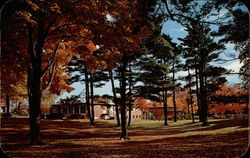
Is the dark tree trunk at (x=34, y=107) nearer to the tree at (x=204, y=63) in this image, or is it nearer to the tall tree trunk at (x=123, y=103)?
the tall tree trunk at (x=123, y=103)

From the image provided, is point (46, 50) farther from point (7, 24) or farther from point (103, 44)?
point (7, 24)

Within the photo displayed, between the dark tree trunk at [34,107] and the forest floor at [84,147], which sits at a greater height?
the dark tree trunk at [34,107]

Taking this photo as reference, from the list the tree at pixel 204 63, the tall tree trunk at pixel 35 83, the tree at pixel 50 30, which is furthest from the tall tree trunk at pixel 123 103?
the tall tree trunk at pixel 35 83

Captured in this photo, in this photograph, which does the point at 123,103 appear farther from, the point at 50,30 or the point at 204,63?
the point at 50,30

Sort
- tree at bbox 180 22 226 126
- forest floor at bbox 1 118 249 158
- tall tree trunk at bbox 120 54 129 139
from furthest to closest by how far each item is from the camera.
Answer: tall tree trunk at bbox 120 54 129 139 → tree at bbox 180 22 226 126 → forest floor at bbox 1 118 249 158

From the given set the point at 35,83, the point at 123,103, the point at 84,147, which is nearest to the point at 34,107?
the point at 35,83

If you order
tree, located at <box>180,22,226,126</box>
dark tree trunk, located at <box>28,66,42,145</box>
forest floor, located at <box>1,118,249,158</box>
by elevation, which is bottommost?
forest floor, located at <box>1,118,249,158</box>

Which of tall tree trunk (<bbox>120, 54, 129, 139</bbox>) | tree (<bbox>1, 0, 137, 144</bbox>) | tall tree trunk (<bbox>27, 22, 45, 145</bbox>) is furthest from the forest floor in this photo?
tall tree trunk (<bbox>120, 54, 129, 139</bbox>)

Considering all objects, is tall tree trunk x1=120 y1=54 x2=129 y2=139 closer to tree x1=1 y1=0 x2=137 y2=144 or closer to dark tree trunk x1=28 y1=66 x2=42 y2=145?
tree x1=1 y1=0 x2=137 y2=144

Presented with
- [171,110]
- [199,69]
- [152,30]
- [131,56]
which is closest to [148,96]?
[131,56]

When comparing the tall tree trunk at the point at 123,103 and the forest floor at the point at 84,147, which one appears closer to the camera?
the forest floor at the point at 84,147

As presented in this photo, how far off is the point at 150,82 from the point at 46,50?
7726mm

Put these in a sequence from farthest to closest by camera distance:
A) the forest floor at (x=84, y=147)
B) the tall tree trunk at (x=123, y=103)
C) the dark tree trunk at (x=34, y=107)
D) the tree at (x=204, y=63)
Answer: the tall tree trunk at (x=123, y=103) → the tree at (x=204, y=63) → the dark tree trunk at (x=34, y=107) → the forest floor at (x=84, y=147)

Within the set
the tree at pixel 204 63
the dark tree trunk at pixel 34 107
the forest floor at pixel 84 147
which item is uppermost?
the tree at pixel 204 63
